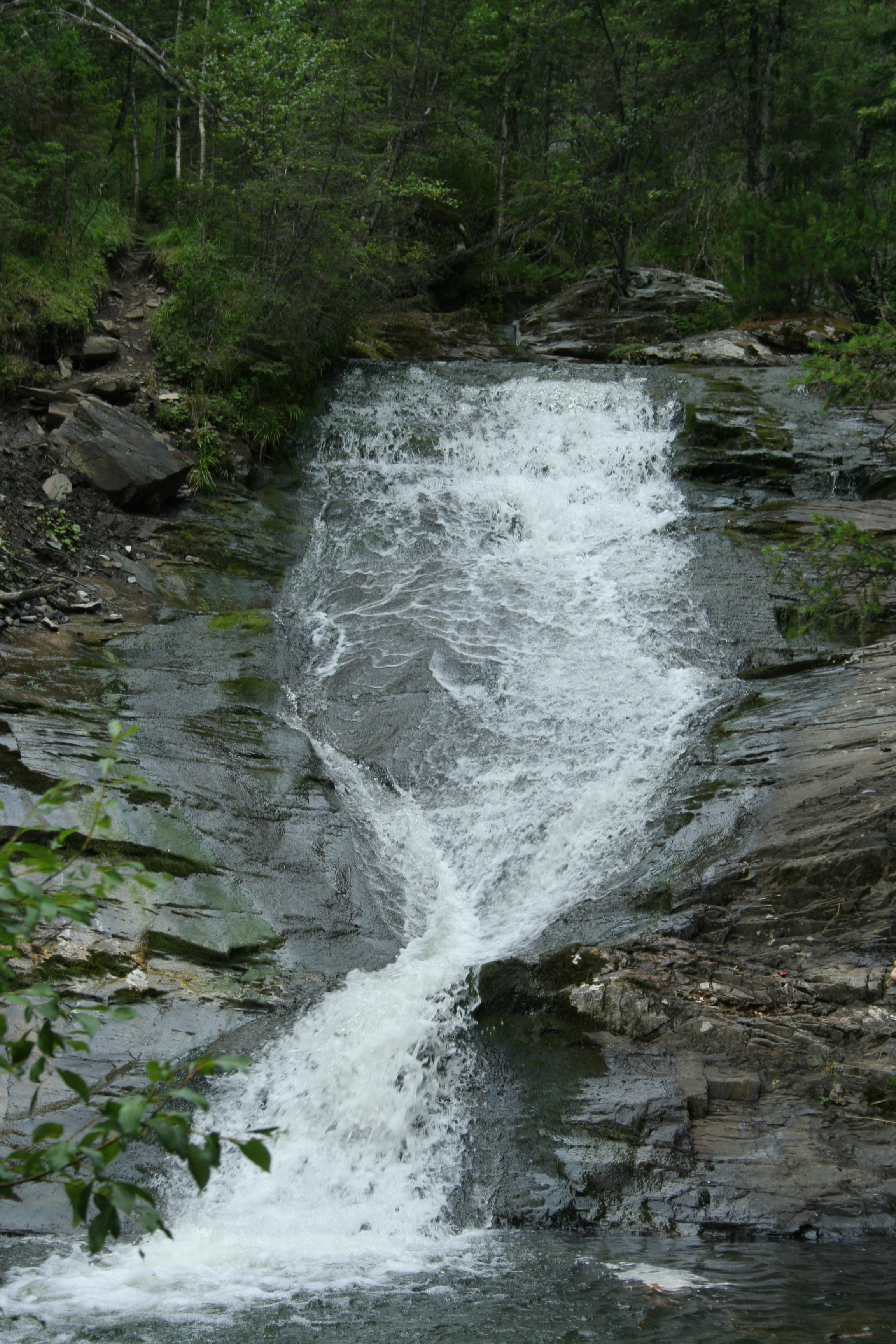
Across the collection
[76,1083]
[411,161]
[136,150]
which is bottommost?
[76,1083]

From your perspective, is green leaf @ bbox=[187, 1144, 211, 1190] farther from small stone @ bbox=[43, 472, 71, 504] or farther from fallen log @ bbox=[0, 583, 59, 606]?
small stone @ bbox=[43, 472, 71, 504]

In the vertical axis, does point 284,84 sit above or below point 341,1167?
above

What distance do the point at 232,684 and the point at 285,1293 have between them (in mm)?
5855

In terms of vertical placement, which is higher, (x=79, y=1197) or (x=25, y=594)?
(x=25, y=594)

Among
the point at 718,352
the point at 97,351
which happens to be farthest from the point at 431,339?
the point at 97,351

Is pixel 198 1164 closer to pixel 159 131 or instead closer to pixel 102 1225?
pixel 102 1225

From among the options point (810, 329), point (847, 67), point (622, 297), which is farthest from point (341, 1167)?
point (847, 67)

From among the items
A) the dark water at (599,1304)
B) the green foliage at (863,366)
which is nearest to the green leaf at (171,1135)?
the dark water at (599,1304)

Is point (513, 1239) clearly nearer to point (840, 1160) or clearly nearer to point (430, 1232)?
point (430, 1232)

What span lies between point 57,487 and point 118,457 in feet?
3.17

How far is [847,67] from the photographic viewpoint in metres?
21.5

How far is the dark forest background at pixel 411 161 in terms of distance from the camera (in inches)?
538

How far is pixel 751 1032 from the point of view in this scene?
5.69 metres

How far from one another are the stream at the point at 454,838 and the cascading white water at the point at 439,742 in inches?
0.9
